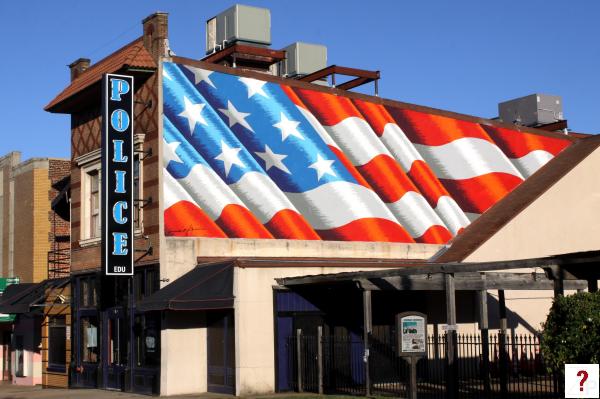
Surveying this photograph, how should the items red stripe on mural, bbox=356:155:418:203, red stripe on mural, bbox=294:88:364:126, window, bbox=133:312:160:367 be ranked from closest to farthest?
window, bbox=133:312:160:367 → red stripe on mural, bbox=356:155:418:203 → red stripe on mural, bbox=294:88:364:126

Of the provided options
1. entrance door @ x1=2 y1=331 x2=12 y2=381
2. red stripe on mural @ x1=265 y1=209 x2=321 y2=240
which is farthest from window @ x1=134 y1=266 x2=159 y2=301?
entrance door @ x1=2 y1=331 x2=12 y2=381

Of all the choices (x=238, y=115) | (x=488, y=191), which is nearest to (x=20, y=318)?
(x=238, y=115)

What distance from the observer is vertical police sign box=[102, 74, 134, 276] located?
27.2 meters

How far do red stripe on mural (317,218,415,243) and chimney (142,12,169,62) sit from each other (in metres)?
7.66

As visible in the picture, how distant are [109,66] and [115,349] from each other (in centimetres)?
918

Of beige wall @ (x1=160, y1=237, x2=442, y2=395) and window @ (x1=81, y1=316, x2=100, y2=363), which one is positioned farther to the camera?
window @ (x1=81, y1=316, x2=100, y2=363)

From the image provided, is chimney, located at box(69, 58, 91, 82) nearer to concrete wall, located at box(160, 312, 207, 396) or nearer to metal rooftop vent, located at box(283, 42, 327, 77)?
metal rooftop vent, located at box(283, 42, 327, 77)

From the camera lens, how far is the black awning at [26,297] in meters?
32.9

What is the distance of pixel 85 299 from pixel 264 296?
8.42m

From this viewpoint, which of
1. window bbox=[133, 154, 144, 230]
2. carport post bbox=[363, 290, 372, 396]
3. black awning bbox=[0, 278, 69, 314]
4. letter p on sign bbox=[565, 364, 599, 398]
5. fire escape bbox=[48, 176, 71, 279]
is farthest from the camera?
fire escape bbox=[48, 176, 71, 279]

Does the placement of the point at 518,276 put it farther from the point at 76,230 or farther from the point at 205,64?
the point at 76,230

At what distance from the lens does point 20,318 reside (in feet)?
123

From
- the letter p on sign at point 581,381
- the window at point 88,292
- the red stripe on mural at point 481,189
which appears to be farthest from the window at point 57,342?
the letter p on sign at point 581,381

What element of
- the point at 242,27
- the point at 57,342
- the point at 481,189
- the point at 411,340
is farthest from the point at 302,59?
the point at 411,340
